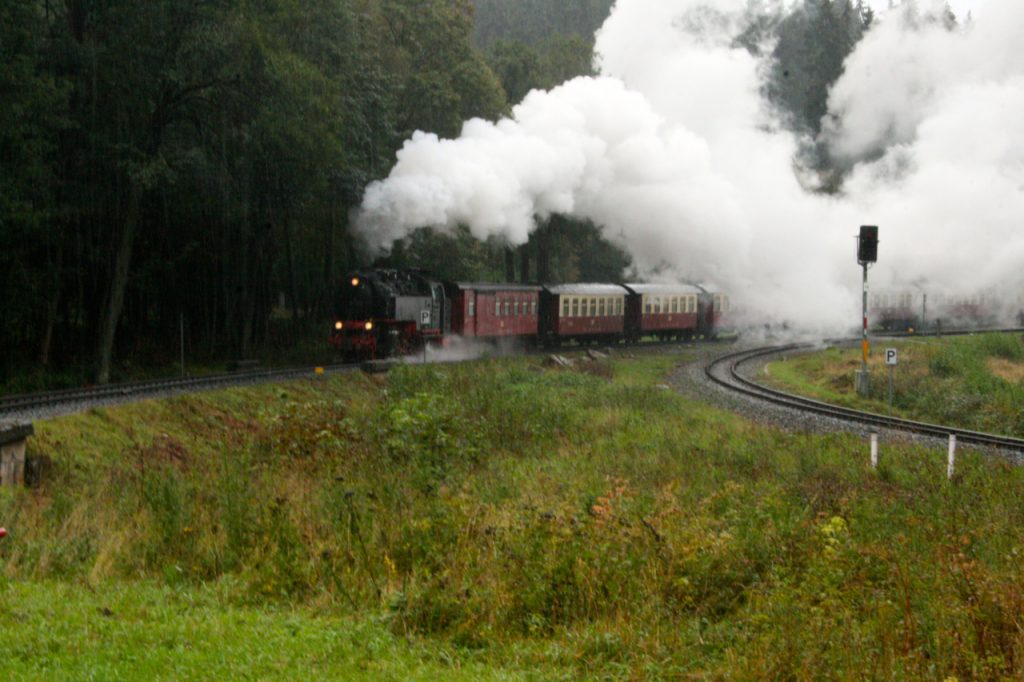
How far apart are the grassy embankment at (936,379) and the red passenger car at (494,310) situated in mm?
8525

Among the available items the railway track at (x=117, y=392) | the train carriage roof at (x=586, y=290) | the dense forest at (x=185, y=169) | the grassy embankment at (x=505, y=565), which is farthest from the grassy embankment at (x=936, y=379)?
the railway track at (x=117, y=392)

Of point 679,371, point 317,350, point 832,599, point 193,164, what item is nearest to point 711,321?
point 679,371

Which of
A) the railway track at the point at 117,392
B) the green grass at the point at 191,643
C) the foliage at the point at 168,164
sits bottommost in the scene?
the green grass at the point at 191,643

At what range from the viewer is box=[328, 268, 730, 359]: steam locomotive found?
1125 inches

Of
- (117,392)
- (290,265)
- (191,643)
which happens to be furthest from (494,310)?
(191,643)

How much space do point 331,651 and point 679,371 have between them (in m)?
25.6

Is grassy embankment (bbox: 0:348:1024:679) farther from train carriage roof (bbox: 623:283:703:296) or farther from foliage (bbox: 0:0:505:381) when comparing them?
train carriage roof (bbox: 623:283:703:296)

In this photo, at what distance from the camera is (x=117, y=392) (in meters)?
20.2

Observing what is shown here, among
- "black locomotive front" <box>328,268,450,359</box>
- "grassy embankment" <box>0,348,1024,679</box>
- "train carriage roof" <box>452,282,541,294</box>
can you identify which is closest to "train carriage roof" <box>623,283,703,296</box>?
"train carriage roof" <box>452,282,541,294</box>

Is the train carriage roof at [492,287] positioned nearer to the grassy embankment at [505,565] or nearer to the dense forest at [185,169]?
the dense forest at [185,169]

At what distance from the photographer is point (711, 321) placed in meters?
44.7

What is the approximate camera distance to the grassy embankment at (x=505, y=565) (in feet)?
22.0

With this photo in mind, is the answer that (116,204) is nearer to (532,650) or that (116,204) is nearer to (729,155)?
(729,155)

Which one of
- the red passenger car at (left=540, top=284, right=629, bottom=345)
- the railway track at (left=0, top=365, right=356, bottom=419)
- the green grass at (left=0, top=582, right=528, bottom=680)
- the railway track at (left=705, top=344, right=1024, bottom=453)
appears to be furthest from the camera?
the red passenger car at (left=540, top=284, right=629, bottom=345)
